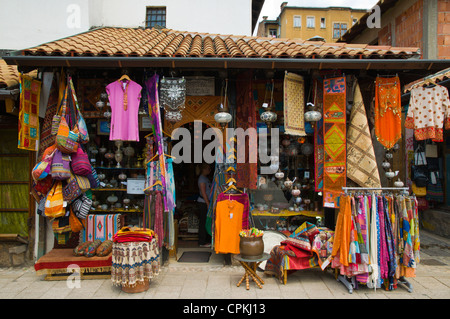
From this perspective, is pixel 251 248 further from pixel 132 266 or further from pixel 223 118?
pixel 223 118

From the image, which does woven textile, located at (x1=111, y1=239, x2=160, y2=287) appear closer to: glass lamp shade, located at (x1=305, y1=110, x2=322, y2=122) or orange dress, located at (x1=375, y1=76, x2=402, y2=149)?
glass lamp shade, located at (x1=305, y1=110, x2=322, y2=122)

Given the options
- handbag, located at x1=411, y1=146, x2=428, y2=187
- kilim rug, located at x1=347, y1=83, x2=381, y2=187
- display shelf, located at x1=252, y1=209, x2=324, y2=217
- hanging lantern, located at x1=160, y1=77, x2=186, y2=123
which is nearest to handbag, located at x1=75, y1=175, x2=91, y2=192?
hanging lantern, located at x1=160, y1=77, x2=186, y2=123

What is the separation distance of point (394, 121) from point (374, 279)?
9.43 ft

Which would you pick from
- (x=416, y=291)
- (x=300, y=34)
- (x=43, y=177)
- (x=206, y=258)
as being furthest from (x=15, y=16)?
(x=300, y=34)

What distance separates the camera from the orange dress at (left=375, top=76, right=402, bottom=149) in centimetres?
544

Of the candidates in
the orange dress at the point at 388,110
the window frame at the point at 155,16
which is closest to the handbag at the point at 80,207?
the orange dress at the point at 388,110

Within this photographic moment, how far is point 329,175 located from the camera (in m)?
5.47

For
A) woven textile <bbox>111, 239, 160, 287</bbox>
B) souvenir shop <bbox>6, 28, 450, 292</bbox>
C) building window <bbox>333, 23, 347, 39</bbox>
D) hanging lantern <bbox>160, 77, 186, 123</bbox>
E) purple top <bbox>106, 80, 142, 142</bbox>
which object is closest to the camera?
woven textile <bbox>111, 239, 160, 287</bbox>

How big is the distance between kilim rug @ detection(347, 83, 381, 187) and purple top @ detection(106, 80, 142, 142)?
3893 mm

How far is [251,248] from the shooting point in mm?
4520

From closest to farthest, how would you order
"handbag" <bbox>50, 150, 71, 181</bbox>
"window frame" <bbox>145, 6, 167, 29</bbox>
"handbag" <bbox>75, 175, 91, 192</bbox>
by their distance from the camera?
"handbag" <bbox>50, 150, 71, 181</bbox> → "handbag" <bbox>75, 175, 91, 192</bbox> → "window frame" <bbox>145, 6, 167, 29</bbox>

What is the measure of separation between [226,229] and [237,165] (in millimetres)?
1201

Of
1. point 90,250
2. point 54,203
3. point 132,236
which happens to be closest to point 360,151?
point 132,236

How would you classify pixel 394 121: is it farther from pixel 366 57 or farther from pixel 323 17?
pixel 323 17
